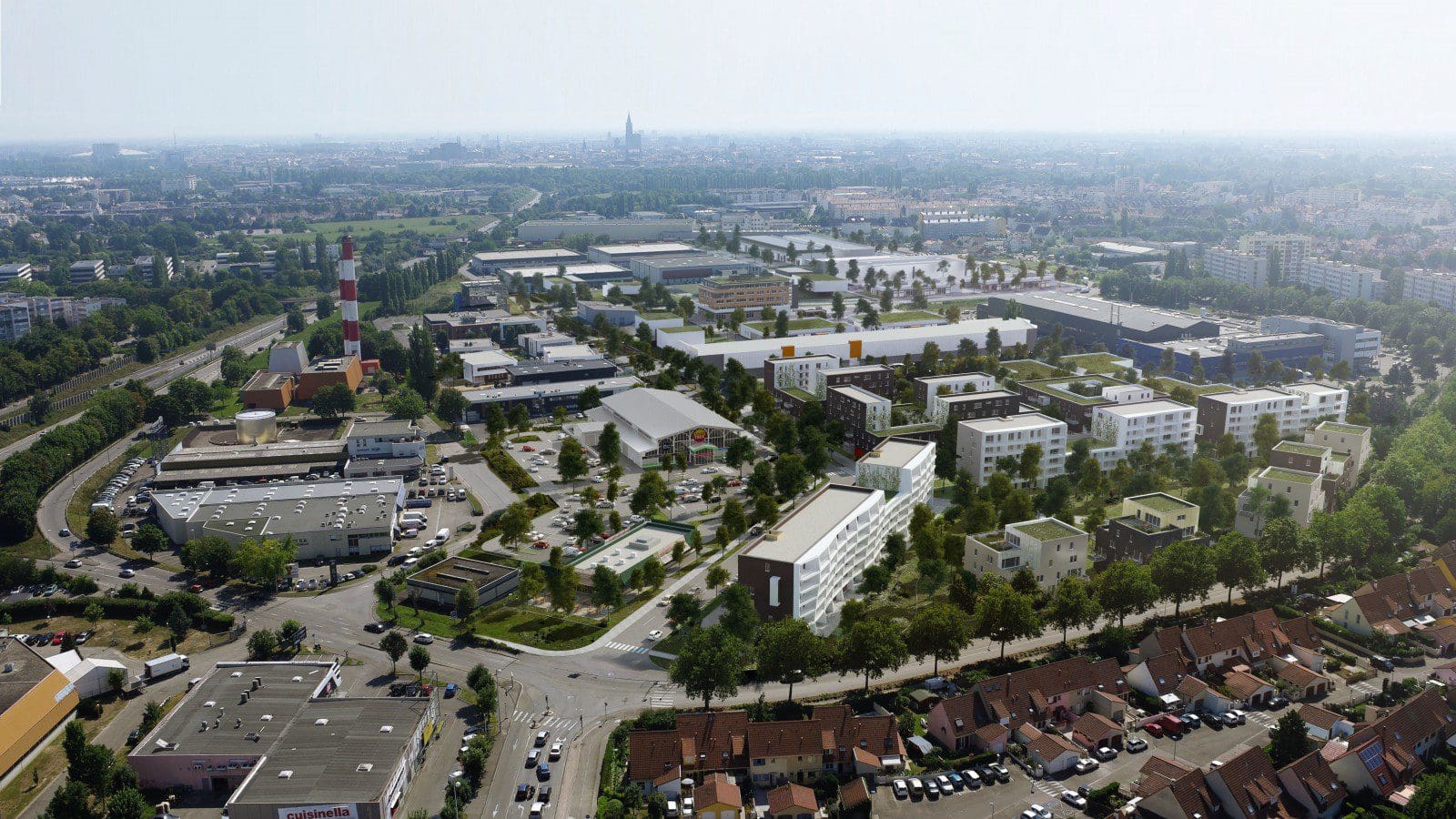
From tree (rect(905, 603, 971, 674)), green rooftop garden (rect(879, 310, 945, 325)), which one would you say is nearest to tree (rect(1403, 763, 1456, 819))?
tree (rect(905, 603, 971, 674))

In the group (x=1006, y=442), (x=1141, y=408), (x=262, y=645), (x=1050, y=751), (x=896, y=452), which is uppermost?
(x=1141, y=408)

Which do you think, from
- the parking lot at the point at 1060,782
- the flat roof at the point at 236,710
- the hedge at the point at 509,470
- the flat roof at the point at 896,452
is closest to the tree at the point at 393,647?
the flat roof at the point at 236,710

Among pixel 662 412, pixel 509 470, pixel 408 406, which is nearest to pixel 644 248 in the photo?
pixel 408 406

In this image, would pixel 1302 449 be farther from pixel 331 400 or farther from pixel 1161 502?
pixel 331 400

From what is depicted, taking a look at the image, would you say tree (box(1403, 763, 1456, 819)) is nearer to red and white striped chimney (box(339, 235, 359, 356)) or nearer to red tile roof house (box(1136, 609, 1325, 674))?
red tile roof house (box(1136, 609, 1325, 674))

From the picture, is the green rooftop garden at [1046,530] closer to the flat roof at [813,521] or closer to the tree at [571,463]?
the flat roof at [813,521]

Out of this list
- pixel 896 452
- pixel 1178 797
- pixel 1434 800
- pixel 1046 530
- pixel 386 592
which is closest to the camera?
pixel 1434 800

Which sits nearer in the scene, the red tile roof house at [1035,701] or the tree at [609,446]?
the red tile roof house at [1035,701]
